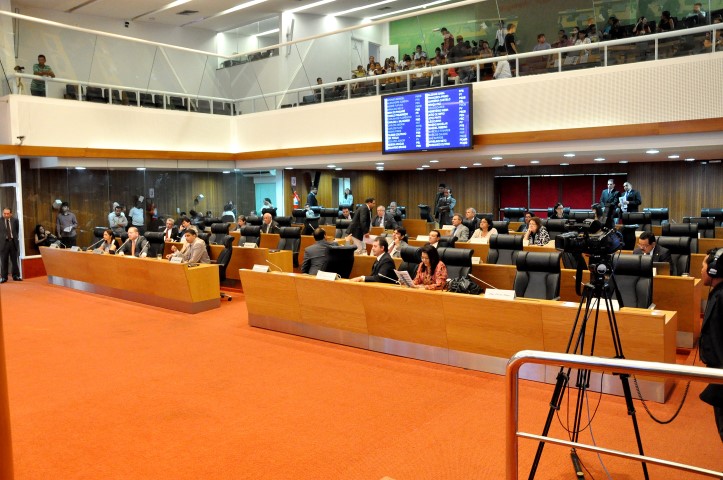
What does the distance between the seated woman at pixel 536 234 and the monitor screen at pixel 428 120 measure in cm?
261

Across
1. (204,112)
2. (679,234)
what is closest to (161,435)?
(679,234)

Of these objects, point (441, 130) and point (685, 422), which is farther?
point (441, 130)

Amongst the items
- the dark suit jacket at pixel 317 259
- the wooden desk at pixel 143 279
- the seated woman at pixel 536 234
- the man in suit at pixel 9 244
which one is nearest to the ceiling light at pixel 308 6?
the man in suit at pixel 9 244

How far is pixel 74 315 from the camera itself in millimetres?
8828

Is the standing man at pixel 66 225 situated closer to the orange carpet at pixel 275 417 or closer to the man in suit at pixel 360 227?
the orange carpet at pixel 275 417

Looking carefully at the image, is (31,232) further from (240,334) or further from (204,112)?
(240,334)

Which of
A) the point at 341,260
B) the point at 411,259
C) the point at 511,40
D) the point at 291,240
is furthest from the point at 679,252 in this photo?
the point at 291,240

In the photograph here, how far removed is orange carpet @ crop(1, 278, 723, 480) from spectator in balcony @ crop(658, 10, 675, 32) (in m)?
7.68

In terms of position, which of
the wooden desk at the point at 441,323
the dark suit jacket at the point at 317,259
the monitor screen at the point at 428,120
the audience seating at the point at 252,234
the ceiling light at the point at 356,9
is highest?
the ceiling light at the point at 356,9

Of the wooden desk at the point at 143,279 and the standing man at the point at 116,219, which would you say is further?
the standing man at the point at 116,219

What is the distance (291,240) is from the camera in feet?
38.3

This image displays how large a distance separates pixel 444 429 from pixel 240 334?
3.70 m

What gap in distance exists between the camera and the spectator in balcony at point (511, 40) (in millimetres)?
11727

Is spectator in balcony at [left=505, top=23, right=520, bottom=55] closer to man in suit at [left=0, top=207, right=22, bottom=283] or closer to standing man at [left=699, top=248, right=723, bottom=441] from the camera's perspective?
standing man at [left=699, top=248, right=723, bottom=441]
